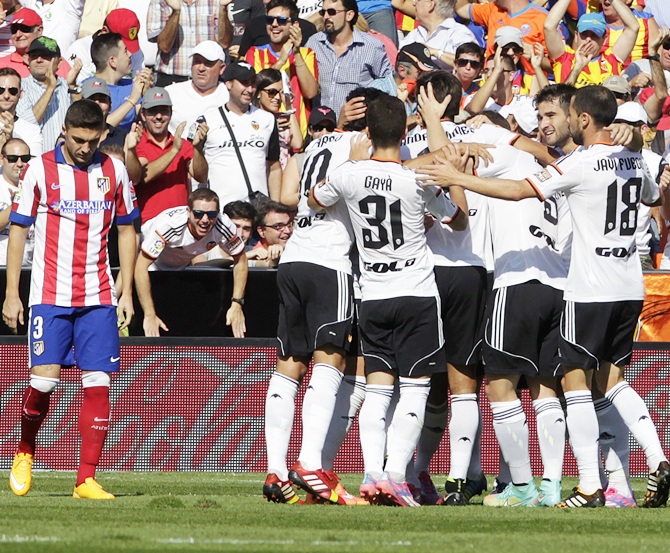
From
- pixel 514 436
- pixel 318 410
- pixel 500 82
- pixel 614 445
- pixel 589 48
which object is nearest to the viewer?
pixel 318 410

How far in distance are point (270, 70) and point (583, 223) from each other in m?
6.15

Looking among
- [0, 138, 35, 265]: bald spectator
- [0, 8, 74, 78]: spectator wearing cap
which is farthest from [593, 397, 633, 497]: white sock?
[0, 8, 74, 78]: spectator wearing cap

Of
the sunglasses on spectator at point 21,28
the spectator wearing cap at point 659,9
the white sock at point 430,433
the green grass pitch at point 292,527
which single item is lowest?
the green grass pitch at point 292,527

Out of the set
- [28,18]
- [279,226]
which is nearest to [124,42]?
[28,18]

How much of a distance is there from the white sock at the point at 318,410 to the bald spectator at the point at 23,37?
24.0 ft

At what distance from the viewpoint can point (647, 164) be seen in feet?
28.5

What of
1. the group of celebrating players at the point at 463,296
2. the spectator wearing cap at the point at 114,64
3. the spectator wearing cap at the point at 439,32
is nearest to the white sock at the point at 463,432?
the group of celebrating players at the point at 463,296

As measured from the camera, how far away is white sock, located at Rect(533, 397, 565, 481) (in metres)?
8.29

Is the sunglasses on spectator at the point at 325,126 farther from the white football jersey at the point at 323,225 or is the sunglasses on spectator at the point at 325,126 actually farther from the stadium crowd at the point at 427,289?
the white football jersey at the point at 323,225

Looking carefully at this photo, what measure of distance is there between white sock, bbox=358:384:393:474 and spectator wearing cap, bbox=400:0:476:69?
286 inches

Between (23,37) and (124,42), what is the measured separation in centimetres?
107

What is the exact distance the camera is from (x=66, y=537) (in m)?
6.11

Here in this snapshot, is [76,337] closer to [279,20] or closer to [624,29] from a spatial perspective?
[279,20]

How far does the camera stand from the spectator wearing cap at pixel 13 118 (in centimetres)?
1316
